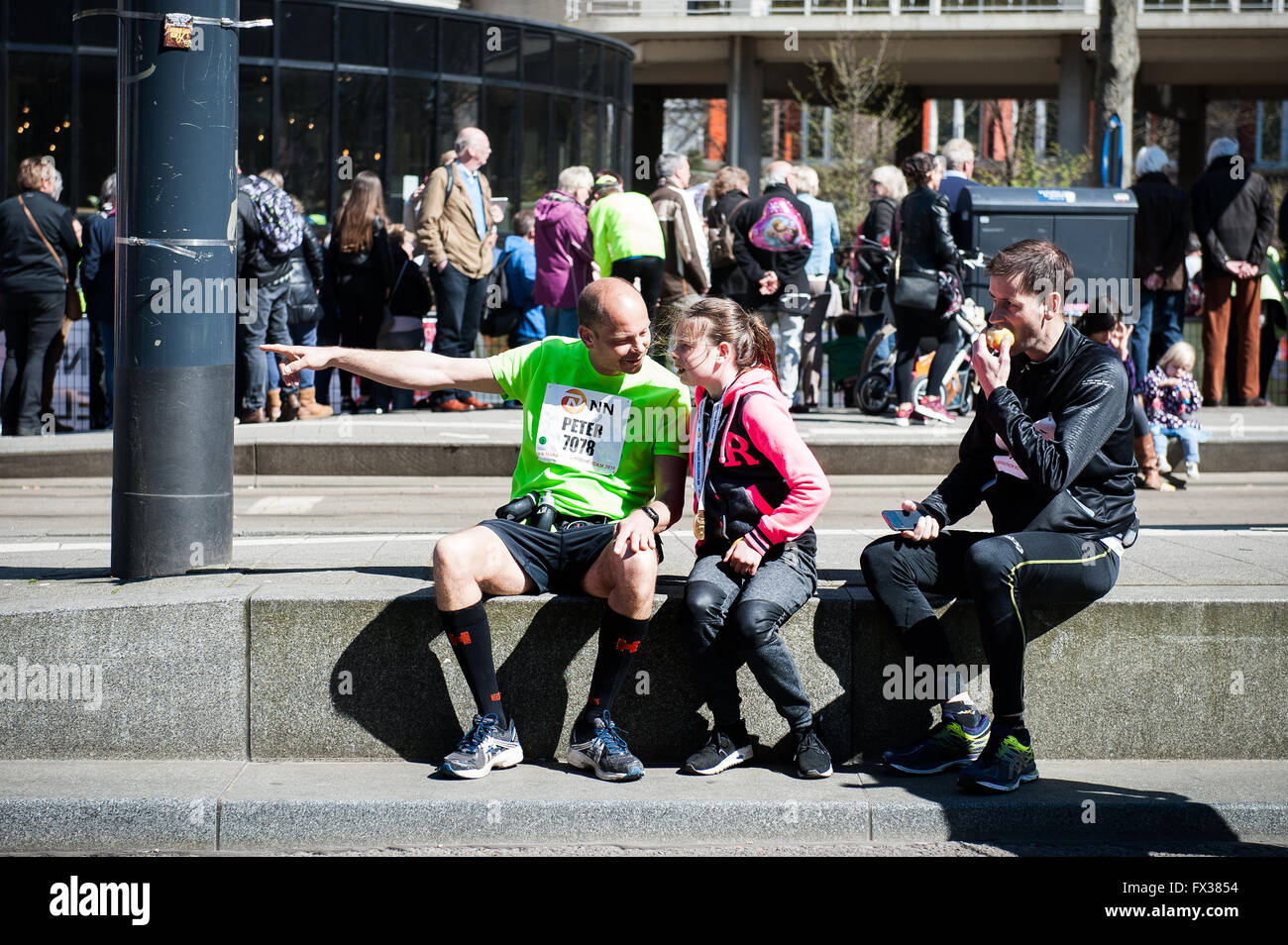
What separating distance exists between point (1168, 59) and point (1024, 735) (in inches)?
1424

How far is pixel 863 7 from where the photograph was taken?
36688 millimetres

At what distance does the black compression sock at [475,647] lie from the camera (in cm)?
470

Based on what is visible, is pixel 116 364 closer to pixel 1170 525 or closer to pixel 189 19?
pixel 189 19

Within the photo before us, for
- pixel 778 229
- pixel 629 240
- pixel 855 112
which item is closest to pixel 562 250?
pixel 629 240

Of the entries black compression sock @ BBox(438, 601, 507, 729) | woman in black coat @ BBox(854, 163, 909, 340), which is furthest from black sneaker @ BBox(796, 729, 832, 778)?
woman in black coat @ BBox(854, 163, 909, 340)

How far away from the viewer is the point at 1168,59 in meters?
37.5

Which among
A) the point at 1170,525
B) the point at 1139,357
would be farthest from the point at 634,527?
the point at 1139,357

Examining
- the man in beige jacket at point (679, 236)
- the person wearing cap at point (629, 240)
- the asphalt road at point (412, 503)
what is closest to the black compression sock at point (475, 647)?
the asphalt road at point (412, 503)

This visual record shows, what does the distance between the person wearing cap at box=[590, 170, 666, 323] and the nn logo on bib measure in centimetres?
610

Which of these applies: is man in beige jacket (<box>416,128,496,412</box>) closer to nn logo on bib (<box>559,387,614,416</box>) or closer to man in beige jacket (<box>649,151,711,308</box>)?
man in beige jacket (<box>649,151,711,308</box>)

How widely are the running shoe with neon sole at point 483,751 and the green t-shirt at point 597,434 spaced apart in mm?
753

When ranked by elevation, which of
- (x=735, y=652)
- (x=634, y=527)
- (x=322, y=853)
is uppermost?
(x=634, y=527)

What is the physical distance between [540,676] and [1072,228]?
8561 millimetres

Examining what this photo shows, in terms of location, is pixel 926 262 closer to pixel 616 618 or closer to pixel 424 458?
pixel 424 458
